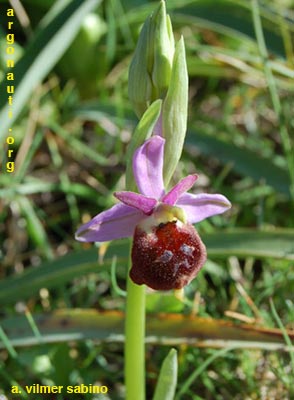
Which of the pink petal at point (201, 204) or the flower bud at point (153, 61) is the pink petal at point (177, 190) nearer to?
the pink petal at point (201, 204)

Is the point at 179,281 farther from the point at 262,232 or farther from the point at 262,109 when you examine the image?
the point at 262,109

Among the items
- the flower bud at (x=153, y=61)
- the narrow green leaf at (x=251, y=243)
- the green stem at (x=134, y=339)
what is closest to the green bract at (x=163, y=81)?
the flower bud at (x=153, y=61)

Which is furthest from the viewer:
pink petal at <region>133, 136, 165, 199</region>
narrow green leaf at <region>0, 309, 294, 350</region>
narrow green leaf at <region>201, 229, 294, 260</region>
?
narrow green leaf at <region>201, 229, 294, 260</region>

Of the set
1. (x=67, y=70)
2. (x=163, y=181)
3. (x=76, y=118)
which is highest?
(x=67, y=70)

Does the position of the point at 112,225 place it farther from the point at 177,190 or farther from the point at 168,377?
the point at 168,377

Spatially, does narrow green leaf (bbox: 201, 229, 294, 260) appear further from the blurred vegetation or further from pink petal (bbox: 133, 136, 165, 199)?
pink petal (bbox: 133, 136, 165, 199)

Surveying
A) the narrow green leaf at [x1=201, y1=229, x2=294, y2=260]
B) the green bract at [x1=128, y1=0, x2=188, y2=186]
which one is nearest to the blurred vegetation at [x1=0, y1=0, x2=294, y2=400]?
the narrow green leaf at [x1=201, y1=229, x2=294, y2=260]

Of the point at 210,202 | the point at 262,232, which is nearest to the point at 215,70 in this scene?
the point at 262,232
